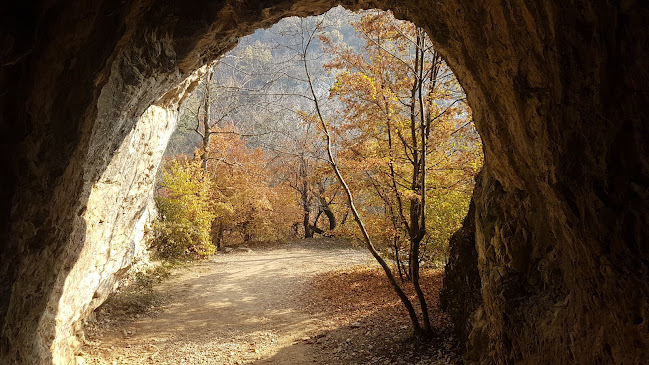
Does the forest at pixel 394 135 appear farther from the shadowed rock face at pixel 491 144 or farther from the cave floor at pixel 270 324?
the shadowed rock face at pixel 491 144

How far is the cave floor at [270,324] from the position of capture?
266 inches

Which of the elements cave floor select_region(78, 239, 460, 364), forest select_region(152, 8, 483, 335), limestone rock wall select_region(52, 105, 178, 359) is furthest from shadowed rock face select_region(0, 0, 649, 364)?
forest select_region(152, 8, 483, 335)

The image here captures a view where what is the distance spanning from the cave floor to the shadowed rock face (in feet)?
4.10

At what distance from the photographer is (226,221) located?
21.2 metres

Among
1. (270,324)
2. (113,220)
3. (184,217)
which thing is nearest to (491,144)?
(270,324)

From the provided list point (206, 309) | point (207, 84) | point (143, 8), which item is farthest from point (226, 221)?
point (143, 8)

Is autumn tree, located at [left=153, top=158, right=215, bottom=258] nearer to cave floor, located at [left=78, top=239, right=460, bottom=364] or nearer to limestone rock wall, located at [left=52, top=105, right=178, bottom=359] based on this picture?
cave floor, located at [left=78, top=239, right=460, bottom=364]

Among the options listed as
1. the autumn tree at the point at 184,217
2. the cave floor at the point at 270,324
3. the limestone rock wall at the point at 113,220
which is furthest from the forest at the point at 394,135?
the limestone rock wall at the point at 113,220

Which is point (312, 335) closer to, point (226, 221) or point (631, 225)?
point (631, 225)

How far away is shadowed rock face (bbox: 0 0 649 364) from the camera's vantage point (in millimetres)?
2197

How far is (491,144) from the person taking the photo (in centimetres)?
423

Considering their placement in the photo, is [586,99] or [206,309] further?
[206,309]

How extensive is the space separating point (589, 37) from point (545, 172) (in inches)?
48.0

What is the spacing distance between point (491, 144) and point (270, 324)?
6.79m
